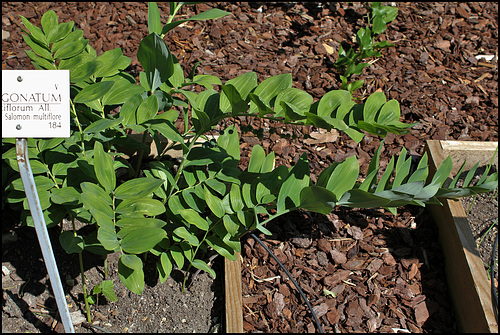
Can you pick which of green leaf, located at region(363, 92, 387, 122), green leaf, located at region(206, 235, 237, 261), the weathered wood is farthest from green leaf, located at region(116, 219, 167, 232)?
green leaf, located at region(363, 92, 387, 122)

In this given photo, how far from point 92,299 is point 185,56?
168 cm

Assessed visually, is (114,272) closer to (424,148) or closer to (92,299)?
(92,299)

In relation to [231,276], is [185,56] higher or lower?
higher

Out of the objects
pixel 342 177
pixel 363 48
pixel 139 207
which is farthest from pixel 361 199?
pixel 363 48

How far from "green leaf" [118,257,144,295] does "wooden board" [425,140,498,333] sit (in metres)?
1.31

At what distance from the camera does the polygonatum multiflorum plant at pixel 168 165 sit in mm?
1387

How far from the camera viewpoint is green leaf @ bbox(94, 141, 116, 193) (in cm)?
140

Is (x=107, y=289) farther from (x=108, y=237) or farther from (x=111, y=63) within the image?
(x=111, y=63)

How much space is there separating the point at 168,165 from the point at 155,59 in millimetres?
517

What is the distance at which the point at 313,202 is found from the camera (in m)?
1.55

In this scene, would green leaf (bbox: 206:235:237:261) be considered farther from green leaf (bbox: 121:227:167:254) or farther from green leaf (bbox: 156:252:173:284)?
green leaf (bbox: 121:227:167:254)

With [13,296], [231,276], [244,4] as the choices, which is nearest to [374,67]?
[244,4]

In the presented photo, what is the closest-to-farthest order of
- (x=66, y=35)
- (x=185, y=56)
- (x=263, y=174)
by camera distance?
(x=66, y=35) → (x=263, y=174) → (x=185, y=56)

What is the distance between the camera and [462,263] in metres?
1.96
